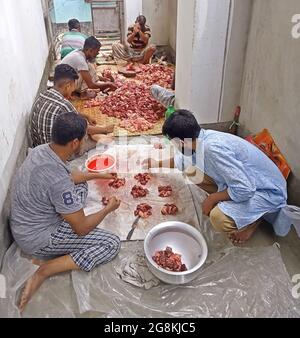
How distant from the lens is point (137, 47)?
20.7 ft

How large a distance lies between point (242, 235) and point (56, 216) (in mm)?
1413

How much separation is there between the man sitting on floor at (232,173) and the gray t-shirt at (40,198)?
0.81 metres

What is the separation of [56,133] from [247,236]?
163 cm

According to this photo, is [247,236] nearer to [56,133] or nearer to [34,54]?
[56,133]

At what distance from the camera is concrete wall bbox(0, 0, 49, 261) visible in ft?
8.76

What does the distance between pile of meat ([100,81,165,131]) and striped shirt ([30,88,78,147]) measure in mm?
1076

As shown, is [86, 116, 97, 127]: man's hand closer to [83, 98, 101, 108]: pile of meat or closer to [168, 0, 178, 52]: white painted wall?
[83, 98, 101, 108]: pile of meat

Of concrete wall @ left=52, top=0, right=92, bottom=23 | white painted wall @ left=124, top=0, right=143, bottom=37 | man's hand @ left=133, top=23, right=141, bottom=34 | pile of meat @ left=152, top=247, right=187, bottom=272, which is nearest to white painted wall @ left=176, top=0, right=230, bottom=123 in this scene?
pile of meat @ left=152, top=247, right=187, bottom=272

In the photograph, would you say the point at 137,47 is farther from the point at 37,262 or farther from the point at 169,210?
→ the point at 37,262

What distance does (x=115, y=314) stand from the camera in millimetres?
2160

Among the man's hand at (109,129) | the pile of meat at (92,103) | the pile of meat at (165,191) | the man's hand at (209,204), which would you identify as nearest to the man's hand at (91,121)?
the man's hand at (109,129)

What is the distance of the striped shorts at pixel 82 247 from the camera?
7.75 ft

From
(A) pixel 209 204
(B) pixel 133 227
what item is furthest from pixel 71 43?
(A) pixel 209 204

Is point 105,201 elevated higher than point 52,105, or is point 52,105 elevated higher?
point 52,105
